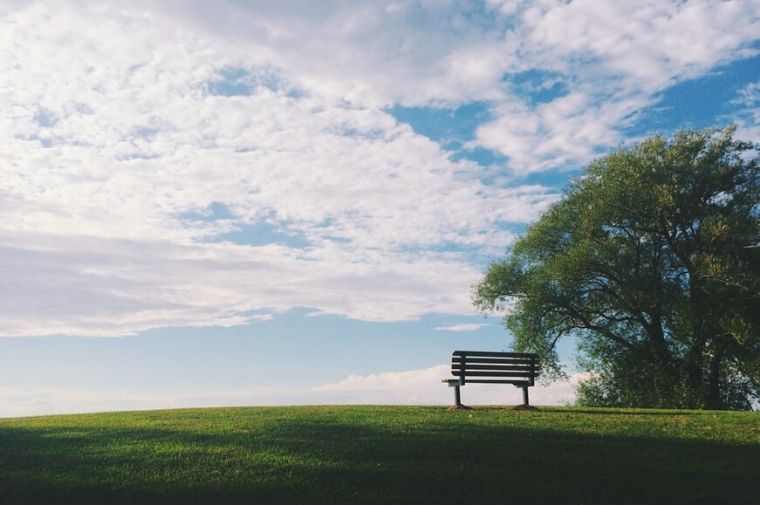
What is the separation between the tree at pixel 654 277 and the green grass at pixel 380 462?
1529 centimetres

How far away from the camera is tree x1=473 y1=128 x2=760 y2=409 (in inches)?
1230

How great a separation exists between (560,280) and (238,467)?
969 inches

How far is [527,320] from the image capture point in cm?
3488

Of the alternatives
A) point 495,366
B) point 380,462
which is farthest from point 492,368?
point 380,462

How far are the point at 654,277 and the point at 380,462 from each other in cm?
2548

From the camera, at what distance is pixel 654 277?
109ft

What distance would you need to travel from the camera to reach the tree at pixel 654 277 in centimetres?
3123

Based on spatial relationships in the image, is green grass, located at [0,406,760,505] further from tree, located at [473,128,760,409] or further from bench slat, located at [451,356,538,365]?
tree, located at [473,128,760,409]

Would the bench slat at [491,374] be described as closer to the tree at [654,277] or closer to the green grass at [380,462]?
the green grass at [380,462]

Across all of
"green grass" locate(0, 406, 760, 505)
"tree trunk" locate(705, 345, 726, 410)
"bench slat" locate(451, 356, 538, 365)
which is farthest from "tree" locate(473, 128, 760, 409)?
"green grass" locate(0, 406, 760, 505)

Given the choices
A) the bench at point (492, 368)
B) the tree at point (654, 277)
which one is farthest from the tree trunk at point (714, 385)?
the bench at point (492, 368)

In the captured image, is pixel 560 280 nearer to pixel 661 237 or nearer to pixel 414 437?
pixel 661 237

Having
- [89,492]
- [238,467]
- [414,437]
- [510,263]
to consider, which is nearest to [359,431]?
[414,437]

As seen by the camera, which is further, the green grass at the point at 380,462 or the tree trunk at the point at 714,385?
the tree trunk at the point at 714,385
